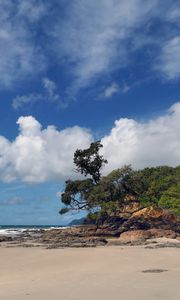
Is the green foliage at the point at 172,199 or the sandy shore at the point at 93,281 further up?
the green foliage at the point at 172,199

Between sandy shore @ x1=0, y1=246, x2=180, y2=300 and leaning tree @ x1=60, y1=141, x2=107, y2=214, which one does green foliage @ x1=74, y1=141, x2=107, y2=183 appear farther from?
sandy shore @ x1=0, y1=246, x2=180, y2=300

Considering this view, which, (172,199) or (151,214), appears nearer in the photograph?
(172,199)

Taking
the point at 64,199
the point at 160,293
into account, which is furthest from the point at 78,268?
the point at 64,199

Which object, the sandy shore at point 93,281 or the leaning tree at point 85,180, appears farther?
the leaning tree at point 85,180

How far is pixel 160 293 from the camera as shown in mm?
9305

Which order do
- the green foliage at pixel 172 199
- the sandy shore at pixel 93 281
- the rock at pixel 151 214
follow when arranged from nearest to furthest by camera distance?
1. the sandy shore at pixel 93 281
2. the green foliage at pixel 172 199
3. the rock at pixel 151 214

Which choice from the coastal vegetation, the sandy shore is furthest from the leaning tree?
the sandy shore

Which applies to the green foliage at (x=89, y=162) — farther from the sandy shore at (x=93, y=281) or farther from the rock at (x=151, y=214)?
the sandy shore at (x=93, y=281)

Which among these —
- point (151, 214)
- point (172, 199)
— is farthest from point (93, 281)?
point (151, 214)

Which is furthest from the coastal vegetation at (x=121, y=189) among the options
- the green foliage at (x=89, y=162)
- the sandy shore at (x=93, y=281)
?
the sandy shore at (x=93, y=281)

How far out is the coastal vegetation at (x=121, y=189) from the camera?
148 feet

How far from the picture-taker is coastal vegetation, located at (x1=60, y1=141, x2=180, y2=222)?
148ft

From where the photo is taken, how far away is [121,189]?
157 feet

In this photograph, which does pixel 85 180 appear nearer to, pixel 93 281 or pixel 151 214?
pixel 151 214
